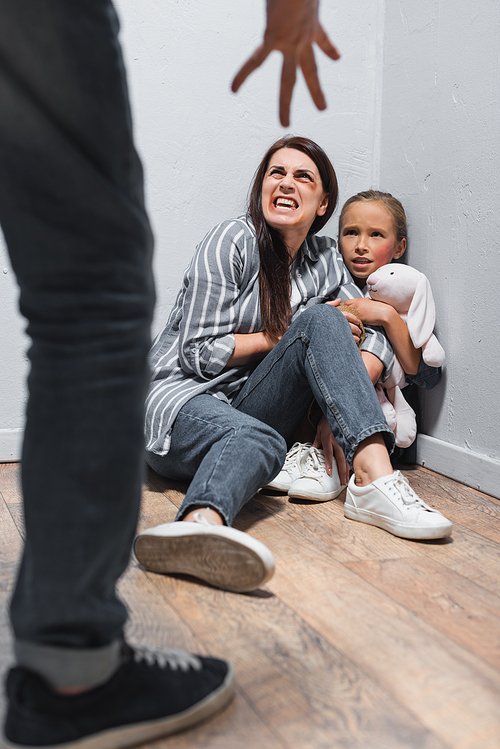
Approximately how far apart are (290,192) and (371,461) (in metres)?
0.75

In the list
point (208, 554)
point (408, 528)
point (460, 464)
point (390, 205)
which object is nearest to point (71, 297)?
point (208, 554)

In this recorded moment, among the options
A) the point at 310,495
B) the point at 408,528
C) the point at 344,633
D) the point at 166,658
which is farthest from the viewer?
the point at 310,495

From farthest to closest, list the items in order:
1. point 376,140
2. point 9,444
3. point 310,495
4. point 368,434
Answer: point 376,140 < point 9,444 < point 310,495 < point 368,434

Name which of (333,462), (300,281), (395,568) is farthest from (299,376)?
(395,568)

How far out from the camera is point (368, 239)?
1764 millimetres

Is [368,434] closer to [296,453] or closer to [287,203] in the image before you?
[296,453]

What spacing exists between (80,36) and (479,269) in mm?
1286

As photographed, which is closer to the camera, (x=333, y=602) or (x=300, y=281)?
(x=333, y=602)

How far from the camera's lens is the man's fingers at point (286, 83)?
0.70 m

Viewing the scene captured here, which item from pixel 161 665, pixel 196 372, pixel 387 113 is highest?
pixel 387 113

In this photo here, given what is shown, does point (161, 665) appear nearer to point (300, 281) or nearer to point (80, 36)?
point (80, 36)

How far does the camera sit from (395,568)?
1048 millimetres

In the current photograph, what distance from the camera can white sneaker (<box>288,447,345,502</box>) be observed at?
141 cm

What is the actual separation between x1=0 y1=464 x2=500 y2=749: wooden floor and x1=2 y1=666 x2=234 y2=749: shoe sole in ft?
0.04
